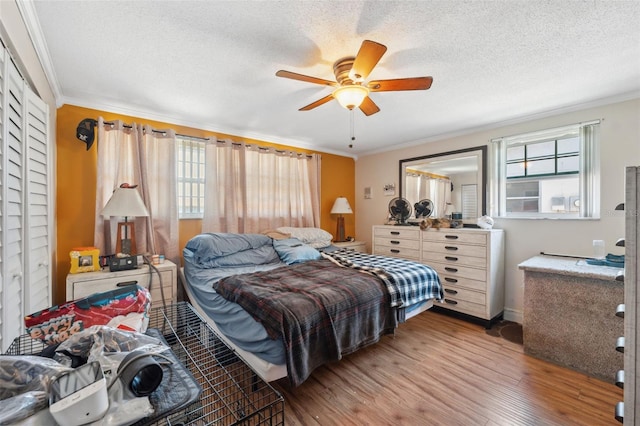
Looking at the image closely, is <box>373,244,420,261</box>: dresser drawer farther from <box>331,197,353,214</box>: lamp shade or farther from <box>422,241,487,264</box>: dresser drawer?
<box>331,197,353,214</box>: lamp shade

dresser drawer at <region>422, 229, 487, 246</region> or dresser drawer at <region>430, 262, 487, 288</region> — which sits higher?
dresser drawer at <region>422, 229, 487, 246</region>

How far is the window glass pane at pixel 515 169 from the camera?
3072 mm

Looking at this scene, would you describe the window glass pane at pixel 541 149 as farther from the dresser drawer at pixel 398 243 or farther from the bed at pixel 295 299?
the bed at pixel 295 299

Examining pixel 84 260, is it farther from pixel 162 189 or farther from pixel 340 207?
pixel 340 207

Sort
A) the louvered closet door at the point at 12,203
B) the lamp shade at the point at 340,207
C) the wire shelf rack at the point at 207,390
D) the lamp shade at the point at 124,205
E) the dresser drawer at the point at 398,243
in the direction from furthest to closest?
the lamp shade at the point at 340,207 < the dresser drawer at the point at 398,243 < the lamp shade at the point at 124,205 < the louvered closet door at the point at 12,203 < the wire shelf rack at the point at 207,390

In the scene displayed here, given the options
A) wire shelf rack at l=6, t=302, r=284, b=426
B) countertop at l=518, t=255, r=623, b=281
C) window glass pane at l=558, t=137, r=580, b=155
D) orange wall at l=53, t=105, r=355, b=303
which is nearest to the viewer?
wire shelf rack at l=6, t=302, r=284, b=426

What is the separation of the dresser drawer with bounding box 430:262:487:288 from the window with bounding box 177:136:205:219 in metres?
3.01

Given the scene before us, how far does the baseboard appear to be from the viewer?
9.66 ft

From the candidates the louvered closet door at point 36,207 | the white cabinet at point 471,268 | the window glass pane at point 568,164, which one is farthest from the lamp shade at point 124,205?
the window glass pane at point 568,164

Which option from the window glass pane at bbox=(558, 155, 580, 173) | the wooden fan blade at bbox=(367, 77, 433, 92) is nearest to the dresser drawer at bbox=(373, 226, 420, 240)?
the window glass pane at bbox=(558, 155, 580, 173)

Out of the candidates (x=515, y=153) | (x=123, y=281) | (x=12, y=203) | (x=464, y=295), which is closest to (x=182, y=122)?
(x=123, y=281)

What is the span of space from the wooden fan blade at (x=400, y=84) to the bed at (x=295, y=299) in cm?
145

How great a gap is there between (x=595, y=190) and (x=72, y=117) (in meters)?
5.02

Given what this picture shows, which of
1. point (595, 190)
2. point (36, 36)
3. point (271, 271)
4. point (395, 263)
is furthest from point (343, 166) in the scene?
point (36, 36)
